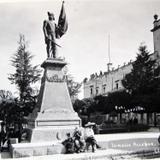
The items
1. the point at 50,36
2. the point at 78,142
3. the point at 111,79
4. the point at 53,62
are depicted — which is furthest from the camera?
the point at 111,79

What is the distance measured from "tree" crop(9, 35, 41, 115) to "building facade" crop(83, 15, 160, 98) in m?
15.7

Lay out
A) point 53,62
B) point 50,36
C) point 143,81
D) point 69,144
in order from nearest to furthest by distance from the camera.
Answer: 1. point 69,144
2. point 53,62
3. point 50,36
4. point 143,81

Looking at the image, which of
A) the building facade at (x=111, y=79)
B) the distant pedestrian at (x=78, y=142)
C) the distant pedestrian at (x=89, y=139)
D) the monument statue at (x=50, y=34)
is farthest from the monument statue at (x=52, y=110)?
the building facade at (x=111, y=79)

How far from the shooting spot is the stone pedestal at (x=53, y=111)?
39.8 ft

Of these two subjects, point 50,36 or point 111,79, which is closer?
point 50,36

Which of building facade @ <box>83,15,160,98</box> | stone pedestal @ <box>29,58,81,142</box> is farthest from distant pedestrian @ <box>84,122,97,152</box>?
building facade @ <box>83,15,160,98</box>

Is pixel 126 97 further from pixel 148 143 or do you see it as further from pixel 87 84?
pixel 87 84

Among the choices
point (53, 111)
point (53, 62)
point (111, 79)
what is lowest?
point (53, 111)

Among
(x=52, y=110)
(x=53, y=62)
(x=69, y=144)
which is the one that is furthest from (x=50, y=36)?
(x=69, y=144)

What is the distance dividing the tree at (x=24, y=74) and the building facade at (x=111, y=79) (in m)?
15.7

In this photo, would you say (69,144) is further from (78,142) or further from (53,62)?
(53,62)

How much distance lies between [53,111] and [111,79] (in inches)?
1434

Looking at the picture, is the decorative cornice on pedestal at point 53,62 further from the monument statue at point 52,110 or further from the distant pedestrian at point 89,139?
the distant pedestrian at point 89,139

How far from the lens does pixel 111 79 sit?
160 ft
